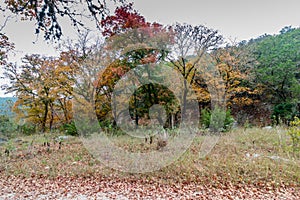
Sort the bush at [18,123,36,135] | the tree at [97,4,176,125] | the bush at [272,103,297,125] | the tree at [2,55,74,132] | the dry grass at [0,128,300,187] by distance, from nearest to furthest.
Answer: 1. the dry grass at [0,128,300,187]
2. the tree at [97,4,176,125]
3. the bush at [272,103,297,125]
4. the tree at [2,55,74,132]
5. the bush at [18,123,36,135]

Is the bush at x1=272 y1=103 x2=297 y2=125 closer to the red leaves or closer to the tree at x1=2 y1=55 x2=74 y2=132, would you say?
the red leaves

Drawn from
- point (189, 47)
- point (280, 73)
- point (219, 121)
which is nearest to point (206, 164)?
point (219, 121)

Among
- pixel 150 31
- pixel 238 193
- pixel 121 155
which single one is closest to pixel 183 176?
pixel 238 193

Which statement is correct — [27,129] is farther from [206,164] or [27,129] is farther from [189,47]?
[206,164]

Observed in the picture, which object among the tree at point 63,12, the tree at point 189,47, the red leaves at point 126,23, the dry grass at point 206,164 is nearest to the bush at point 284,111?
the dry grass at point 206,164

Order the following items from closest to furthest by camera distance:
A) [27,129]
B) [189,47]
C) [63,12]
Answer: [63,12] < [189,47] < [27,129]

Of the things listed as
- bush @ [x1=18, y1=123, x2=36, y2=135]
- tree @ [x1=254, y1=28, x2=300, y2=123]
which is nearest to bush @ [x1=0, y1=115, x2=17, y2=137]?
bush @ [x1=18, y1=123, x2=36, y2=135]

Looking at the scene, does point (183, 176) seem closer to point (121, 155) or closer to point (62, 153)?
point (121, 155)

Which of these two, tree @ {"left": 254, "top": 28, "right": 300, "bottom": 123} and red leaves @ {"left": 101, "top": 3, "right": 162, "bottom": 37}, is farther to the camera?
tree @ {"left": 254, "top": 28, "right": 300, "bottom": 123}

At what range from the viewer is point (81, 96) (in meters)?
8.55

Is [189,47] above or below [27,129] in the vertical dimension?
above

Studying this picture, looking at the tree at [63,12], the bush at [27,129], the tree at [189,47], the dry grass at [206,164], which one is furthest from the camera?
the bush at [27,129]

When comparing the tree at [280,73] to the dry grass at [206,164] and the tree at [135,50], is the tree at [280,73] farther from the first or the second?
the tree at [135,50]

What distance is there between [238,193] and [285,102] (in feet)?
27.4
